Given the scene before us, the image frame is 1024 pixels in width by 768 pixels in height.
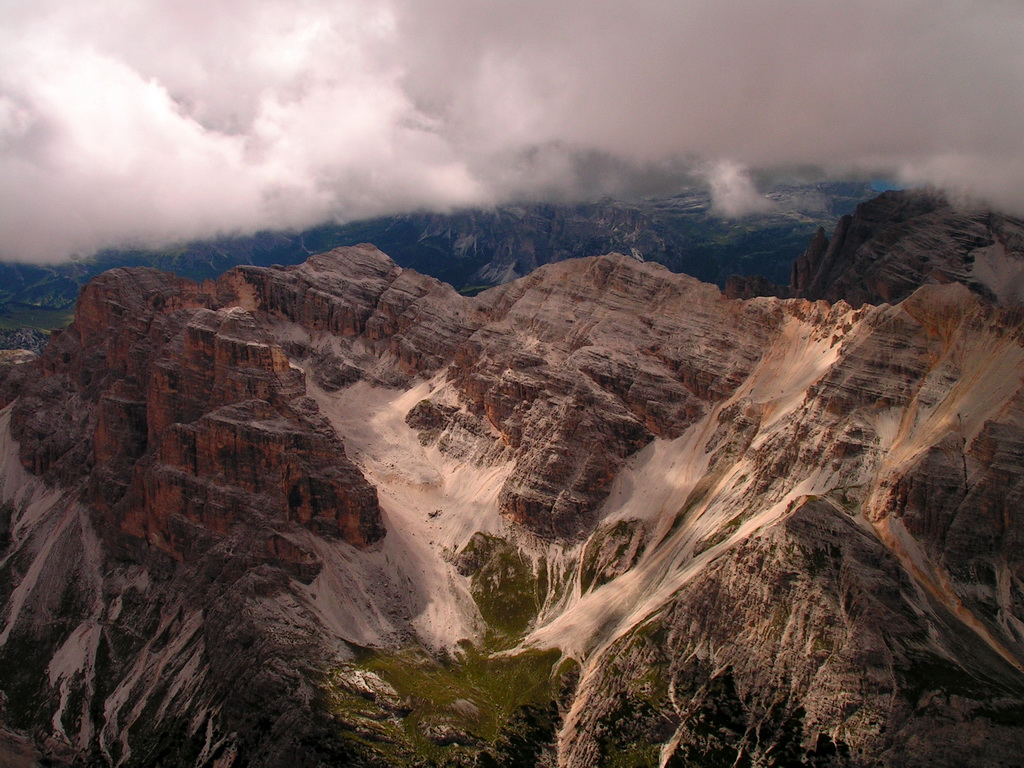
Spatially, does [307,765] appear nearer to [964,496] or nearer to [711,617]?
[711,617]

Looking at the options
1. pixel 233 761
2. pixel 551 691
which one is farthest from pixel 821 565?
pixel 233 761

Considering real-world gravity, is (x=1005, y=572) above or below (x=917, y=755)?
above

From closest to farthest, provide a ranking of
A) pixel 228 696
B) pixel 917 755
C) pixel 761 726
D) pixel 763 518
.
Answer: pixel 917 755
pixel 761 726
pixel 228 696
pixel 763 518

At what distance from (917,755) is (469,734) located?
81.8m

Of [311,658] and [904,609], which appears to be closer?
[904,609]

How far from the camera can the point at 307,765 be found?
550 feet

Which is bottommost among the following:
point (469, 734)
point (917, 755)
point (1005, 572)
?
point (469, 734)

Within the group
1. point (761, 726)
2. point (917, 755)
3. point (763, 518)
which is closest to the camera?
point (917, 755)

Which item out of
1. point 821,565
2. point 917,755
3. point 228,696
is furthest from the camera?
point 228,696

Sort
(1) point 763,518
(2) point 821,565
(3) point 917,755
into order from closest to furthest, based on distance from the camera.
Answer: (3) point 917,755, (2) point 821,565, (1) point 763,518

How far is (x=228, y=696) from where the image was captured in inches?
7264

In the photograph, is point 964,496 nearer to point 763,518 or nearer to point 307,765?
point 763,518

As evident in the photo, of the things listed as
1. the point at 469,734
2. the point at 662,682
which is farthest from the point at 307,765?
the point at 662,682

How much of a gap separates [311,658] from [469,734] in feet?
126
